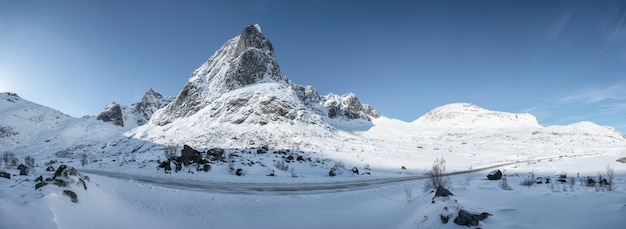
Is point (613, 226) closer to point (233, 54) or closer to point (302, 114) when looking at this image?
point (302, 114)

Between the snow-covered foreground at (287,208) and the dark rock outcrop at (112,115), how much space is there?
112 metres

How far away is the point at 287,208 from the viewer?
10852mm

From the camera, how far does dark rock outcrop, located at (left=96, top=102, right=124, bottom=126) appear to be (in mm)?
105537

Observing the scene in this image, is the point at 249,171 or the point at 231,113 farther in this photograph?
the point at 231,113

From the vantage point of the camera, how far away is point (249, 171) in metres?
21.3

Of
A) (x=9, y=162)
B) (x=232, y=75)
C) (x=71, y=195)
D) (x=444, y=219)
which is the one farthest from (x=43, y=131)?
(x=444, y=219)

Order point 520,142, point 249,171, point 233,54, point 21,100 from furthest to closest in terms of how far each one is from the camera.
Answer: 1. point 21,100
2. point 233,54
3. point 520,142
4. point 249,171

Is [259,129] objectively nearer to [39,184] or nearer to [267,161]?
[267,161]

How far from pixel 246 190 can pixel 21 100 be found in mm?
139768

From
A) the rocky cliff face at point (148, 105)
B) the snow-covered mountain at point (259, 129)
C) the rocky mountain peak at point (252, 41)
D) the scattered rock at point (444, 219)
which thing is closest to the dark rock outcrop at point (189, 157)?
the snow-covered mountain at point (259, 129)

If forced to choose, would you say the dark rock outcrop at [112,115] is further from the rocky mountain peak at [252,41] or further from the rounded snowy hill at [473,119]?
the rounded snowy hill at [473,119]

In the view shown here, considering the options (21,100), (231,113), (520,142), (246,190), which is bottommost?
(246,190)

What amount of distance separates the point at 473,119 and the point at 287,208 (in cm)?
10885

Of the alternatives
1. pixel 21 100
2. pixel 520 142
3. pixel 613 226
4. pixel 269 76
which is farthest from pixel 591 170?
pixel 21 100
